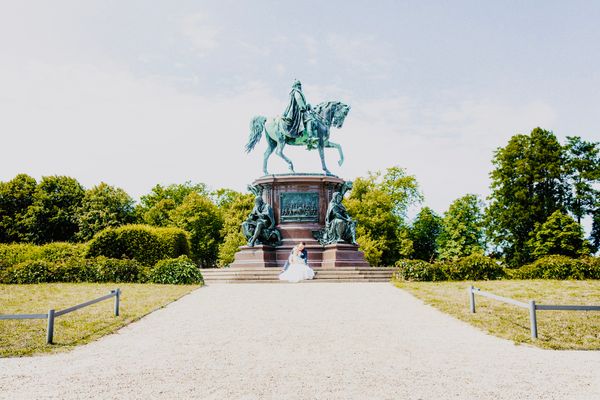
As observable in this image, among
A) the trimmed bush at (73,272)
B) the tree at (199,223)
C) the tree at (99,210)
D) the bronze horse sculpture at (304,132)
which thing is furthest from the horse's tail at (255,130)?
the tree at (199,223)

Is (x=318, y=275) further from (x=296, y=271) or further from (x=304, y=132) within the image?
(x=304, y=132)

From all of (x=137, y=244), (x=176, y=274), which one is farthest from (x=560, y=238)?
(x=176, y=274)

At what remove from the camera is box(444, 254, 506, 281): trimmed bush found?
20438mm

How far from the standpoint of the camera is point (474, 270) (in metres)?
20.6

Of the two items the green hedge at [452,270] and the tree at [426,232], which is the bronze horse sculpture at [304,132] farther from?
the tree at [426,232]

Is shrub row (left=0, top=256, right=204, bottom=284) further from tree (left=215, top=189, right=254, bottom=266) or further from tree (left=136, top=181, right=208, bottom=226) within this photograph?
tree (left=136, top=181, right=208, bottom=226)

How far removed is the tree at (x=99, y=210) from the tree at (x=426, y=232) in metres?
32.6

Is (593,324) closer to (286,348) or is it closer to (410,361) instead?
(410,361)

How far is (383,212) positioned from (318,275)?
31.5 m

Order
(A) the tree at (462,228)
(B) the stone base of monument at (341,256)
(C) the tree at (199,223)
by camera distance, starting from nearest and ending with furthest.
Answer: (B) the stone base of monument at (341,256) < (A) the tree at (462,228) < (C) the tree at (199,223)

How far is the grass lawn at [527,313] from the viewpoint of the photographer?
817cm

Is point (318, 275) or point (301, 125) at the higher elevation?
point (301, 125)

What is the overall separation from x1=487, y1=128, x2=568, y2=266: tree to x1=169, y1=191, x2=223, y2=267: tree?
29394mm

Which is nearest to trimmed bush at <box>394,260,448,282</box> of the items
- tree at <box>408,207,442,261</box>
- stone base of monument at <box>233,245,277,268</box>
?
stone base of monument at <box>233,245,277,268</box>
